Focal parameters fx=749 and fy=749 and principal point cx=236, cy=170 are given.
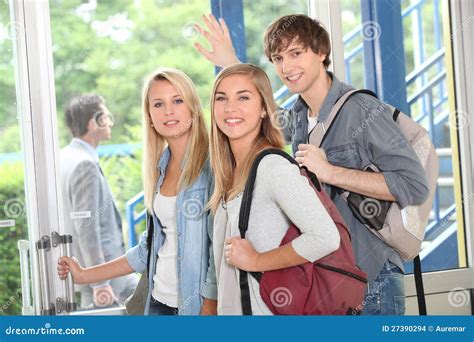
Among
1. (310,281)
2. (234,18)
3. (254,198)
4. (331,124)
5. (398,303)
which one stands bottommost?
(398,303)

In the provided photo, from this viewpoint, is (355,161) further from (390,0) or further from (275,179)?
(390,0)

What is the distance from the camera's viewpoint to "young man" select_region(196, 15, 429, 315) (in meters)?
2.58

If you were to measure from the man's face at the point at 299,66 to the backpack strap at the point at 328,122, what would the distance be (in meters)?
0.14

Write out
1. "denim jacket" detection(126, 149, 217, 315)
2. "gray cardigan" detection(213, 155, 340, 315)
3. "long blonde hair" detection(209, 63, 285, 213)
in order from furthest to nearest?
1. "denim jacket" detection(126, 149, 217, 315)
2. "long blonde hair" detection(209, 63, 285, 213)
3. "gray cardigan" detection(213, 155, 340, 315)

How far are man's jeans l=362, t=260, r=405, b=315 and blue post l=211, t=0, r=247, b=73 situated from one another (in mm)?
1159

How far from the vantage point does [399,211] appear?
2648 millimetres

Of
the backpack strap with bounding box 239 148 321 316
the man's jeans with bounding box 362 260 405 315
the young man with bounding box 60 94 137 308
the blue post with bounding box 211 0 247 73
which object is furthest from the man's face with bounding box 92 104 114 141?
the man's jeans with bounding box 362 260 405 315

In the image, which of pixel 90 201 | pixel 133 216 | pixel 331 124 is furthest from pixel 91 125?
pixel 331 124

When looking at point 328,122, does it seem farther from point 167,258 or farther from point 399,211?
point 167,258

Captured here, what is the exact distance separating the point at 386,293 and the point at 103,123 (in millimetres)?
1390

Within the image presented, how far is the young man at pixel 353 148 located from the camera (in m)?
2.58

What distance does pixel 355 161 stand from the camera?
268cm

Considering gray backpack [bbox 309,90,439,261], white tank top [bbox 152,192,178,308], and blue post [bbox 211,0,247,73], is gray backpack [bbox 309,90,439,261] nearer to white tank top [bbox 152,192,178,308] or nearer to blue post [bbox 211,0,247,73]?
white tank top [bbox 152,192,178,308]

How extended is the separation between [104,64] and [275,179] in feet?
4.34
